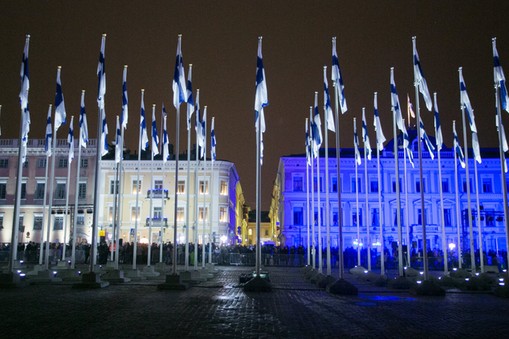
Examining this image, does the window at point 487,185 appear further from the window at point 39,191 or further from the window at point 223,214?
the window at point 39,191

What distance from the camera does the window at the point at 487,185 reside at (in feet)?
231

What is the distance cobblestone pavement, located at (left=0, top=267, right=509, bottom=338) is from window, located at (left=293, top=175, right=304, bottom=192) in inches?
1975

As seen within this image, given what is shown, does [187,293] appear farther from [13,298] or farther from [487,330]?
[487,330]

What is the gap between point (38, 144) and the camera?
68.7m

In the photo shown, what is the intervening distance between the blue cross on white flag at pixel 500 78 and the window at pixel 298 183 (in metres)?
49.0

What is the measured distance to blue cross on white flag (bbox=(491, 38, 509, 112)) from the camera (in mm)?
23375

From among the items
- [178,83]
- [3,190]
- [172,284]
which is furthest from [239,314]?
[3,190]

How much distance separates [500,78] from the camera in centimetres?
2328

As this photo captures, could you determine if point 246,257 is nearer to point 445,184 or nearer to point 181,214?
point 181,214

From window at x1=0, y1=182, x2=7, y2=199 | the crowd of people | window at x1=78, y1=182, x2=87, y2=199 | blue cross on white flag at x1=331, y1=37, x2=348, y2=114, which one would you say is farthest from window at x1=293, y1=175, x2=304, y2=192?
blue cross on white flag at x1=331, y1=37, x2=348, y2=114

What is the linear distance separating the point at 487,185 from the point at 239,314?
63.9 m

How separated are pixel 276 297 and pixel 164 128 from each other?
46.0 ft

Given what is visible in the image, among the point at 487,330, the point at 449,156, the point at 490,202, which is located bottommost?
the point at 487,330

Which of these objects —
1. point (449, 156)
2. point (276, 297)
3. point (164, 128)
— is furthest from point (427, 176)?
point (276, 297)
